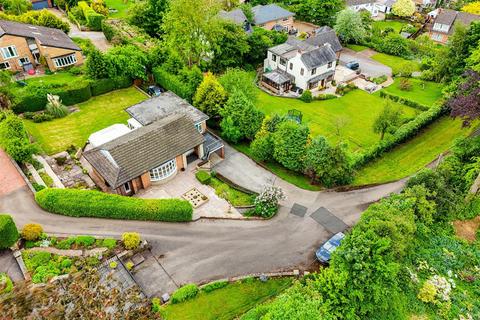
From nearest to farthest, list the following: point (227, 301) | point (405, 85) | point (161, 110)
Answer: point (227, 301)
point (161, 110)
point (405, 85)

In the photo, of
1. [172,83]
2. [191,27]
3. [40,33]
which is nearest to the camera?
[172,83]

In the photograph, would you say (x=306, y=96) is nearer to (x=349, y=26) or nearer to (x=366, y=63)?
(x=366, y=63)

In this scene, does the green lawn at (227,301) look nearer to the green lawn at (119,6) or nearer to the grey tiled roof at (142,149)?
the grey tiled roof at (142,149)

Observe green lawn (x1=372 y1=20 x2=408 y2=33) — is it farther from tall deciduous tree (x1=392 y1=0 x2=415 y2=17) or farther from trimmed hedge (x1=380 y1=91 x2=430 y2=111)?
trimmed hedge (x1=380 y1=91 x2=430 y2=111)

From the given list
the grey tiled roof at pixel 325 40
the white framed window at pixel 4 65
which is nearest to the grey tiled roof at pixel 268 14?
the grey tiled roof at pixel 325 40

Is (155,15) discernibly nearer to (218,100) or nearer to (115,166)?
(218,100)

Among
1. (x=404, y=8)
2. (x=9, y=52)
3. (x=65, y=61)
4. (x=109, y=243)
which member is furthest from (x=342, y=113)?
(x=404, y=8)
